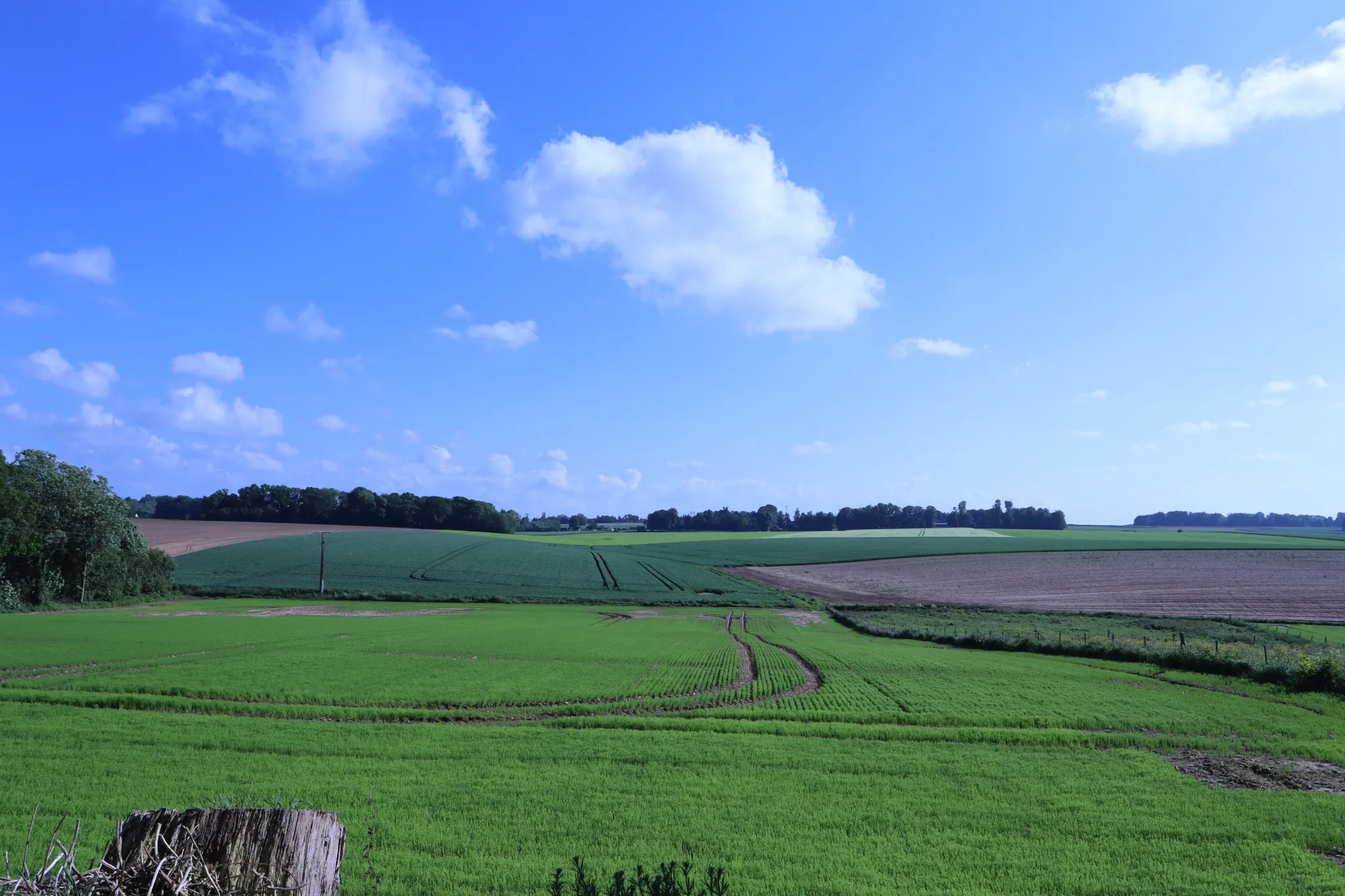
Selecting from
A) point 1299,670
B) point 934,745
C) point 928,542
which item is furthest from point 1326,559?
point 934,745

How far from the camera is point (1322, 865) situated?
1121cm

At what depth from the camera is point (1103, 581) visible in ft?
263

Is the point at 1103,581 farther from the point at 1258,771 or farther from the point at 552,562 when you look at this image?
the point at 1258,771

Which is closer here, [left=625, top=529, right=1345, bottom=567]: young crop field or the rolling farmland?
the rolling farmland

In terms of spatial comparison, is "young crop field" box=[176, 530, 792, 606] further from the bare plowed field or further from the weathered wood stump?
the weathered wood stump

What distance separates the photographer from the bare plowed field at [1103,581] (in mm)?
64625

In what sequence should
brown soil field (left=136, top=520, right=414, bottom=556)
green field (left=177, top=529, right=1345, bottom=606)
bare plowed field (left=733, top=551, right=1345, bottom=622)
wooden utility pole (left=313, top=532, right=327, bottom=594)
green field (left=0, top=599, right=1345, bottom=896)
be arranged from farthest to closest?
brown soil field (left=136, top=520, right=414, bottom=556), green field (left=177, top=529, right=1345, bottom=606), wooden utility pole (left=313, top=532, right=327, bottom=594), bare plowed field (left=733, top=551, right=1345, bottom=622), green field (left=0, top=599, right=1345, bottom=896)

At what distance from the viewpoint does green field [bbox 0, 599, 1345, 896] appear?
36.2 ft

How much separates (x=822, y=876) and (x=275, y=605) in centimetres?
6384

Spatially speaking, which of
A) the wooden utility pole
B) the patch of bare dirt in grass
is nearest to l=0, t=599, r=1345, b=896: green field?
the patch of bare dirt in grass

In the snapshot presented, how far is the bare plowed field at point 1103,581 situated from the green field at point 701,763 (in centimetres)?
3984

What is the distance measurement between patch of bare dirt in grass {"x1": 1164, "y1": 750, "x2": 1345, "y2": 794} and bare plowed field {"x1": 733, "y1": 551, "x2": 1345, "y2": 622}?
50208 millimetres

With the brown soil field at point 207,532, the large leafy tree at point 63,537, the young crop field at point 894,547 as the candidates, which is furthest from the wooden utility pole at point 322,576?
the young crop field at point 894,547

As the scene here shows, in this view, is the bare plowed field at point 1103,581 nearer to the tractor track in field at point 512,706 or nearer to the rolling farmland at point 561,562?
the rolling farmland at point 561,562
